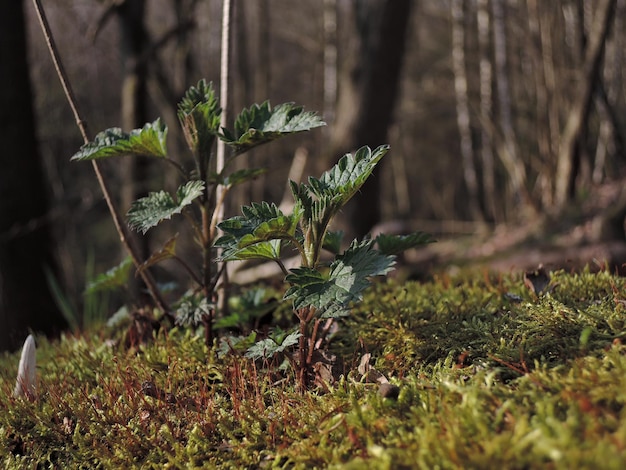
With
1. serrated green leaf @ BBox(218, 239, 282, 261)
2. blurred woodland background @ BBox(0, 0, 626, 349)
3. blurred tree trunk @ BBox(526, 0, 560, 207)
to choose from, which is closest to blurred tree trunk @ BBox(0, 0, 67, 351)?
blurred woodland background @ BBox(0, 0, 626, 349)

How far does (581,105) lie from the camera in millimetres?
7484

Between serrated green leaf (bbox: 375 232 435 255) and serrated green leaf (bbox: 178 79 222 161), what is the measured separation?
2.21 feet

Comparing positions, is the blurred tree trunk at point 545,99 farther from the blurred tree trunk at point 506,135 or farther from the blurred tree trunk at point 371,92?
the blurred tree trunk at point 371,92

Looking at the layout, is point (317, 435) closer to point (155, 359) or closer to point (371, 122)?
point (155, 359)

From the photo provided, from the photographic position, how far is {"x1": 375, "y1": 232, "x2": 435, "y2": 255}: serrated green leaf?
1790 mm

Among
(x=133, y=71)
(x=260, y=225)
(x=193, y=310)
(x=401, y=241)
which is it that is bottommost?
(x=193, y=310)

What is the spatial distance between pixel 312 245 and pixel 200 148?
57cm

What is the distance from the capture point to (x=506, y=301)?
1.95m

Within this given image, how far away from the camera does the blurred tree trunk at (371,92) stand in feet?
22.0

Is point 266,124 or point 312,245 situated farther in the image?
point 266,124

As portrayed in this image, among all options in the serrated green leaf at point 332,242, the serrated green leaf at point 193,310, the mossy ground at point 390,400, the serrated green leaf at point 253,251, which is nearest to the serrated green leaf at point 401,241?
the serrated green leaf at point 332,242

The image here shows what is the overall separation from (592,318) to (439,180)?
16647 mm

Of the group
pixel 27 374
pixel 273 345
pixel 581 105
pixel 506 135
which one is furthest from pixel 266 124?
pixel 506 135

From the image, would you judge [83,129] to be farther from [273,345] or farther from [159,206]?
[273,345]
